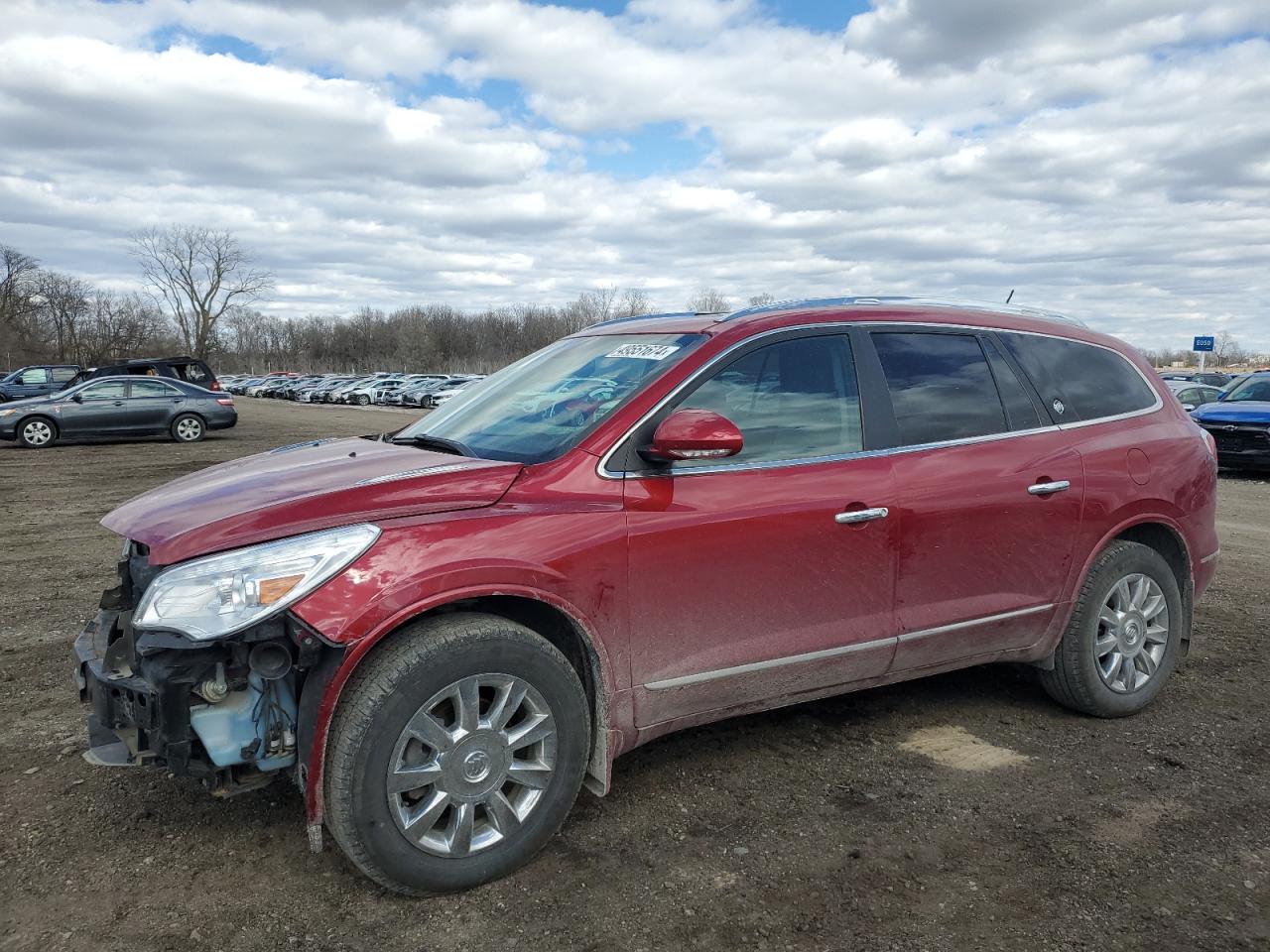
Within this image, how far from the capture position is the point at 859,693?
4.68 meters

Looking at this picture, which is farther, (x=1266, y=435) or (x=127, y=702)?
(x=1266, y=435)

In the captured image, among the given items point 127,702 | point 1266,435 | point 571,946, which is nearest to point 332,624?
point 127,702

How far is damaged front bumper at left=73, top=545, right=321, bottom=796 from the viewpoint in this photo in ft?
8.79

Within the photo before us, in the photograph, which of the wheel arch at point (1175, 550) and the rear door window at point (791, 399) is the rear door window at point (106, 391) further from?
the wheel arch at point (1175, 550)

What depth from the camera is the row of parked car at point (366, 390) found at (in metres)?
53.6

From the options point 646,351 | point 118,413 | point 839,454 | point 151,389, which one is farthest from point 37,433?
point 839,454

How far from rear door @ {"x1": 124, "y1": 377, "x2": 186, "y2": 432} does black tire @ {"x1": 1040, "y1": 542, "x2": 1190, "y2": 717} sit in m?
20.4

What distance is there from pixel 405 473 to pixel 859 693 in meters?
2.66

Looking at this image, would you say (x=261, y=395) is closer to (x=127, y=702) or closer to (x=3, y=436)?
(x=3, y=436)

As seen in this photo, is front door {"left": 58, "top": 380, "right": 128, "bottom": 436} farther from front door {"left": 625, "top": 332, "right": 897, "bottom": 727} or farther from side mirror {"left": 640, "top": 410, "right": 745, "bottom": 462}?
side mirror {"left": 640, "top": 410, "right": 745, "bottom": 462}

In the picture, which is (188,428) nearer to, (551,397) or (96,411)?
(96,411)

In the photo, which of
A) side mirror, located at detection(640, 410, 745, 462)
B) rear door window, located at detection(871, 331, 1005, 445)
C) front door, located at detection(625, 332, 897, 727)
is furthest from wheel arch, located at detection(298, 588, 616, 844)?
rear door window, located at detection(871, 331, 1005, 445)

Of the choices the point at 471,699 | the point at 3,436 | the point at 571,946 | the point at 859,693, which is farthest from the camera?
the point at 3,436

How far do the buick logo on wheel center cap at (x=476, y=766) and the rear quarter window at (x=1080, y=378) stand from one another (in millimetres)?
2882
